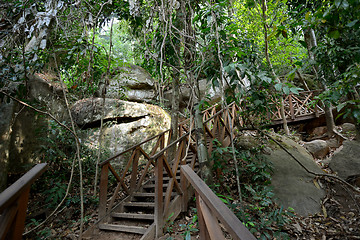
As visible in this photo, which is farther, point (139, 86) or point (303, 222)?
point (139, 86)

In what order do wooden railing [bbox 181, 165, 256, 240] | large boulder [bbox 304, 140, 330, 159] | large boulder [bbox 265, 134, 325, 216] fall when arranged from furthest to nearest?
large boulder [bbox 304, 140, 330, 159] < large boulder [bbox 265, 134, 325, 216] < wooden railing [bbox 181, 165, 256, 240]

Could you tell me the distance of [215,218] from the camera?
1.28m

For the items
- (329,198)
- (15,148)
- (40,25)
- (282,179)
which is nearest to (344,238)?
(329,198)

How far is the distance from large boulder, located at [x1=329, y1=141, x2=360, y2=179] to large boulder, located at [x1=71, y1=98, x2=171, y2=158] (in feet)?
18.2

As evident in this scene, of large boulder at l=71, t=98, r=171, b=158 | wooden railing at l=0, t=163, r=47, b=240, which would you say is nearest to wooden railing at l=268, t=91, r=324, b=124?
large boulder at l=71, t=98, r=171, b=158

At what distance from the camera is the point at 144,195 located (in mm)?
3857

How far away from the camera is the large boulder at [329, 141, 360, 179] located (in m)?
4.61

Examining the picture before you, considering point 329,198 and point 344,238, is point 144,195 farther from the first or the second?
point 329,198

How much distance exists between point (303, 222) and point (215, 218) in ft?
10.2

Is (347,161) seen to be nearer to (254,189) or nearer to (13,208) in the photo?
(254,189)

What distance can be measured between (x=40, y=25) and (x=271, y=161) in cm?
552

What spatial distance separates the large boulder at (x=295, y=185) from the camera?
148 inches

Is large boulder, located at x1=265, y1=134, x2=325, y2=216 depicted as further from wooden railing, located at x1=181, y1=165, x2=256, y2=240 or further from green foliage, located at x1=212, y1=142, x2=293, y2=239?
wooden railing, located at x1=181, y1=165, x2=256, y2=240

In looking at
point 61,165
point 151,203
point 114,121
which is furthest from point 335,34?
point 114,121
